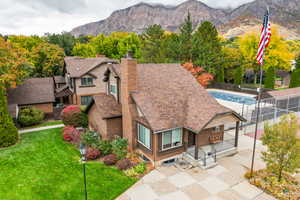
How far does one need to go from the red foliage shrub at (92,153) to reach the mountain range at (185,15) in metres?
168

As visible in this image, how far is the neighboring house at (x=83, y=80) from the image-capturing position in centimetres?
2839

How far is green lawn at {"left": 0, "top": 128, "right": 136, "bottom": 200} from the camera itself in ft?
36.8

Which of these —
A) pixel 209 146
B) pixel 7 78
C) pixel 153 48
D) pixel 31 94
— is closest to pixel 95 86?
pixel 31 94

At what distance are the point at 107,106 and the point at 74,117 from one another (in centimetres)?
591

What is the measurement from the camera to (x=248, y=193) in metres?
11.0

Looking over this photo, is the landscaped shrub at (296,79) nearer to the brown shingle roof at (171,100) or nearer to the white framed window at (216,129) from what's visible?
the brown shingle roof at (171,100)

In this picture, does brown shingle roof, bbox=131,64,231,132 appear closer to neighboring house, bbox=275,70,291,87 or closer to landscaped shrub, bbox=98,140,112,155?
landscaped shrub, bbox=98,140,112,155

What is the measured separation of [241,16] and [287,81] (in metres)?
167

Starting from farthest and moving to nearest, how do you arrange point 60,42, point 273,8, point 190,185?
point 273,8
point 60,42
point 190,185

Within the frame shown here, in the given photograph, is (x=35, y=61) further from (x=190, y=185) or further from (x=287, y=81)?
(x=287, y=81)

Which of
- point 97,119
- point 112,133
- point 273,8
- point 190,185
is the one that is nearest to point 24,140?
point 97,119

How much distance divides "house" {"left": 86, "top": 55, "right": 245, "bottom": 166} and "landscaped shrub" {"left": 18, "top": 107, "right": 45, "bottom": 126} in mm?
9585

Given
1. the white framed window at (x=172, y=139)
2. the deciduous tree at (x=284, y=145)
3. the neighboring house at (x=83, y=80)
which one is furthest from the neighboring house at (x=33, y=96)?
the deciduous tree at (x=284, y=145)

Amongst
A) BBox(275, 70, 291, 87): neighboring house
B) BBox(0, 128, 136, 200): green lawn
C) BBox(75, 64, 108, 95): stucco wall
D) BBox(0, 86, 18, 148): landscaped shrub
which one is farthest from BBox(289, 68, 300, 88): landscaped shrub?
BBox(0, 86, 18, 148): landscaped shrub
